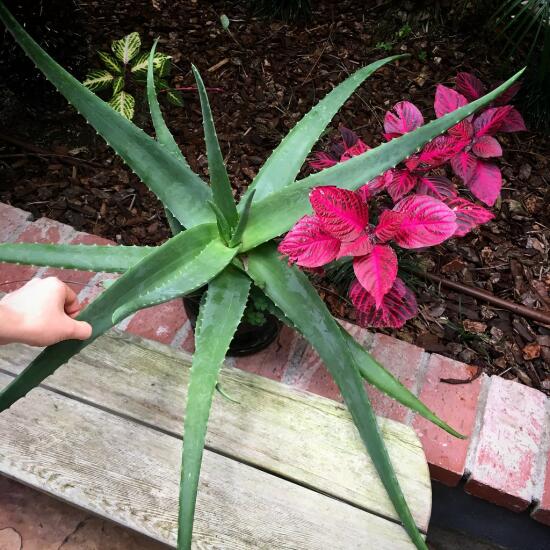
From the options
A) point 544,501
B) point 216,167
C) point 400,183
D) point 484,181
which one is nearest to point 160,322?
point 216,167

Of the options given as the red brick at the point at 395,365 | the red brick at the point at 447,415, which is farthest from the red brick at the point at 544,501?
the red brick at the point at 395,365

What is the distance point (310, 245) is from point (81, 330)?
0.33 metres

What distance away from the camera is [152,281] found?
0.82m

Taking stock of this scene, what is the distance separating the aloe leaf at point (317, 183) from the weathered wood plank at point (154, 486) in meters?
0.35

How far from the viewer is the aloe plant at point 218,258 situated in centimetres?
77

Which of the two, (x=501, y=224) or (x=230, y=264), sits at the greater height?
(x=230, y=264)

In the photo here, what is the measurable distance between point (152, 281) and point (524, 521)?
2.98ft

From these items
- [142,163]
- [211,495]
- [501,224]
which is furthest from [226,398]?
[501,224]

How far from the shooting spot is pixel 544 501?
1.02 metres

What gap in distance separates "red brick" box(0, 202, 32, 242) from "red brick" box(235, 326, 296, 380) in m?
0.65

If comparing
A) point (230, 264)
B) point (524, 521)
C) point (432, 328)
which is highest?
point (230, 264)

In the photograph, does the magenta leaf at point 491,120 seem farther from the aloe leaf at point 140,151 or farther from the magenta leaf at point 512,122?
the aloe leaf at point 140,151

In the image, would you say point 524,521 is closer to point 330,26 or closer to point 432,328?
point 432,328

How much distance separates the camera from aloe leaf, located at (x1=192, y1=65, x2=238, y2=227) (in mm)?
785
